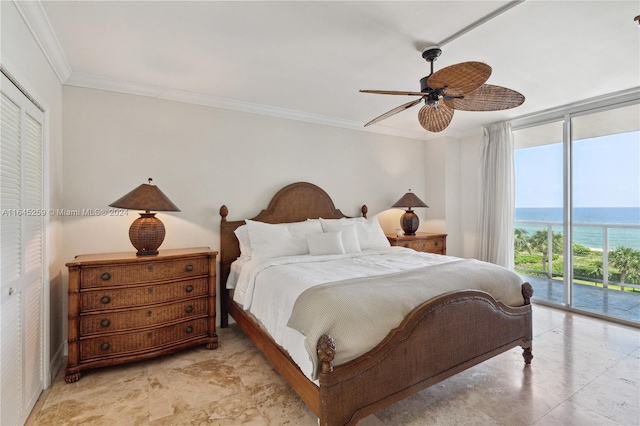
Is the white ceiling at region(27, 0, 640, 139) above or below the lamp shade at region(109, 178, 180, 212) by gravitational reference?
above

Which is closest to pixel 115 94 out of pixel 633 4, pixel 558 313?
pixel 633 4

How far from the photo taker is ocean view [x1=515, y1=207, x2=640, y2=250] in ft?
11.4

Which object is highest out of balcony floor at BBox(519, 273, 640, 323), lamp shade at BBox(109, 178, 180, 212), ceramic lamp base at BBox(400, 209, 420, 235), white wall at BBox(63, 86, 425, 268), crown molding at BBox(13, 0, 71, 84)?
crown molding at BBox(13, 0, 71, 84)

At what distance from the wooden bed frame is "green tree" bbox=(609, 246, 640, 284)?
2.17 m

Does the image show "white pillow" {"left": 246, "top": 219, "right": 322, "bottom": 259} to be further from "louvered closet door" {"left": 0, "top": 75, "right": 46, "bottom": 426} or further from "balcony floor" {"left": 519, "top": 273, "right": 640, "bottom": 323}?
"balcony floor" {"left": 519, "top": 273, "right": 640, "bottom": 323}

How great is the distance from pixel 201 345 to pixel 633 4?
13.4 ft

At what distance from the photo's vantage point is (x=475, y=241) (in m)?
4.76

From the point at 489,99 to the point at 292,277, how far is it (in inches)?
76.0

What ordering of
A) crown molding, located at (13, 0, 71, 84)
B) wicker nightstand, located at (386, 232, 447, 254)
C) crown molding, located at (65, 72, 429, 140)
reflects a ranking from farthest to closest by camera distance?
wicker nightstand, located at (386, 232, 447, 254)
crown molding, located at (65, 72, 429, 140)
crown molding, located at (13, 0, 71, 84)

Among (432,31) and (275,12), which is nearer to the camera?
(275,12)

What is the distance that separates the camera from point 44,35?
82.0 inches

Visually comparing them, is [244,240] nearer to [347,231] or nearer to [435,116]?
[347,231]

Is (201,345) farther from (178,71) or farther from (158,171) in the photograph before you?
(178,71)

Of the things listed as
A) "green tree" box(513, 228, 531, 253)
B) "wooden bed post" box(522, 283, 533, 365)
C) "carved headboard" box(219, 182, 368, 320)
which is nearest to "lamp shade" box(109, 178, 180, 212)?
"carved headboard" box(219, 182, 368, 320)
